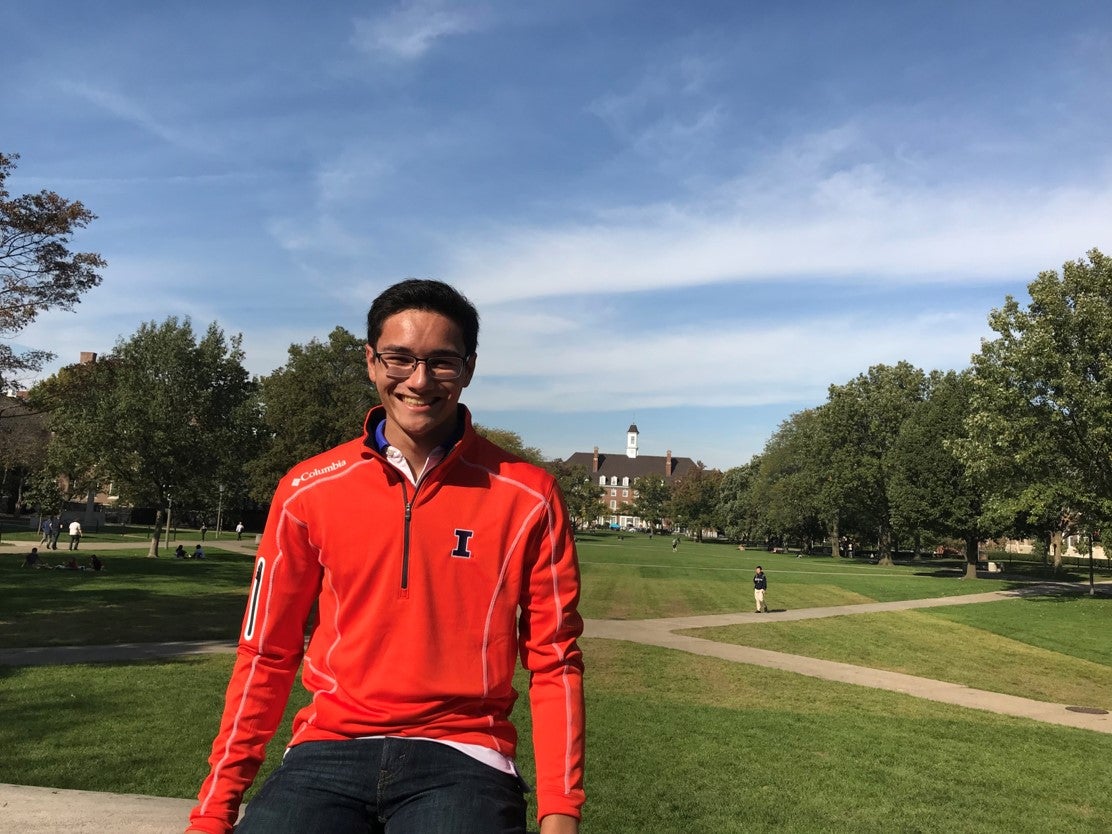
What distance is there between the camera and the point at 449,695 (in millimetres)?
2490

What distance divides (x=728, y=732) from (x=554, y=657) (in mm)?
7940

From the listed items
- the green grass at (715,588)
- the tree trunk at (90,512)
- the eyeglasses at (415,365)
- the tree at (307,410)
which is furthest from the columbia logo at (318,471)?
the tree trunk at (90,512)

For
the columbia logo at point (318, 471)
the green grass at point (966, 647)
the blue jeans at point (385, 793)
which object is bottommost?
the green grass at point (966, 647)

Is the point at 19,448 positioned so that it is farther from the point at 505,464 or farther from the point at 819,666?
the point at 505,464

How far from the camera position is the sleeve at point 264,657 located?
243 centimetres

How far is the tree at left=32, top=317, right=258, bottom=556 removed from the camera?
31.8m

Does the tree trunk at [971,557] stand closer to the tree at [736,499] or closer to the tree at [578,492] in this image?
the tree at [736,499]

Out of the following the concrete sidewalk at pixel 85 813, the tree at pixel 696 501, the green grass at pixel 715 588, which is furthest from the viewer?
the tree at pixel 696 501

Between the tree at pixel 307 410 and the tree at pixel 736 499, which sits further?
the tree at pixel 736 499

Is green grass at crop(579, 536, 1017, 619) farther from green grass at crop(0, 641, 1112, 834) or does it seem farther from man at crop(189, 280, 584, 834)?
man at crop(189, 280, 584, 834)

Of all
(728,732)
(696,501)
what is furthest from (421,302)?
(696,501)

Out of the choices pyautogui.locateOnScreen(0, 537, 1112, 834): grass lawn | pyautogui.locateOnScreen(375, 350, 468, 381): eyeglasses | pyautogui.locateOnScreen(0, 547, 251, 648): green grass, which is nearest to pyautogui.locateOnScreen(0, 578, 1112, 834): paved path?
pyautogui.locateOnScreen(0, 537, 1112, 834): grass lawn

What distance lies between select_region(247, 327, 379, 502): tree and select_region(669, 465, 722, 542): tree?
72.3m

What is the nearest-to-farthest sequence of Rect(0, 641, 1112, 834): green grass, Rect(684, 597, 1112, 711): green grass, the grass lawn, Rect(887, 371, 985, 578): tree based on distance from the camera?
Rect(0, 641, 1112, 834): green grass
the grass lawn
Rect(684, 597, 1112, 711): green grass
Rect(887, 371, 985, 578): tree
